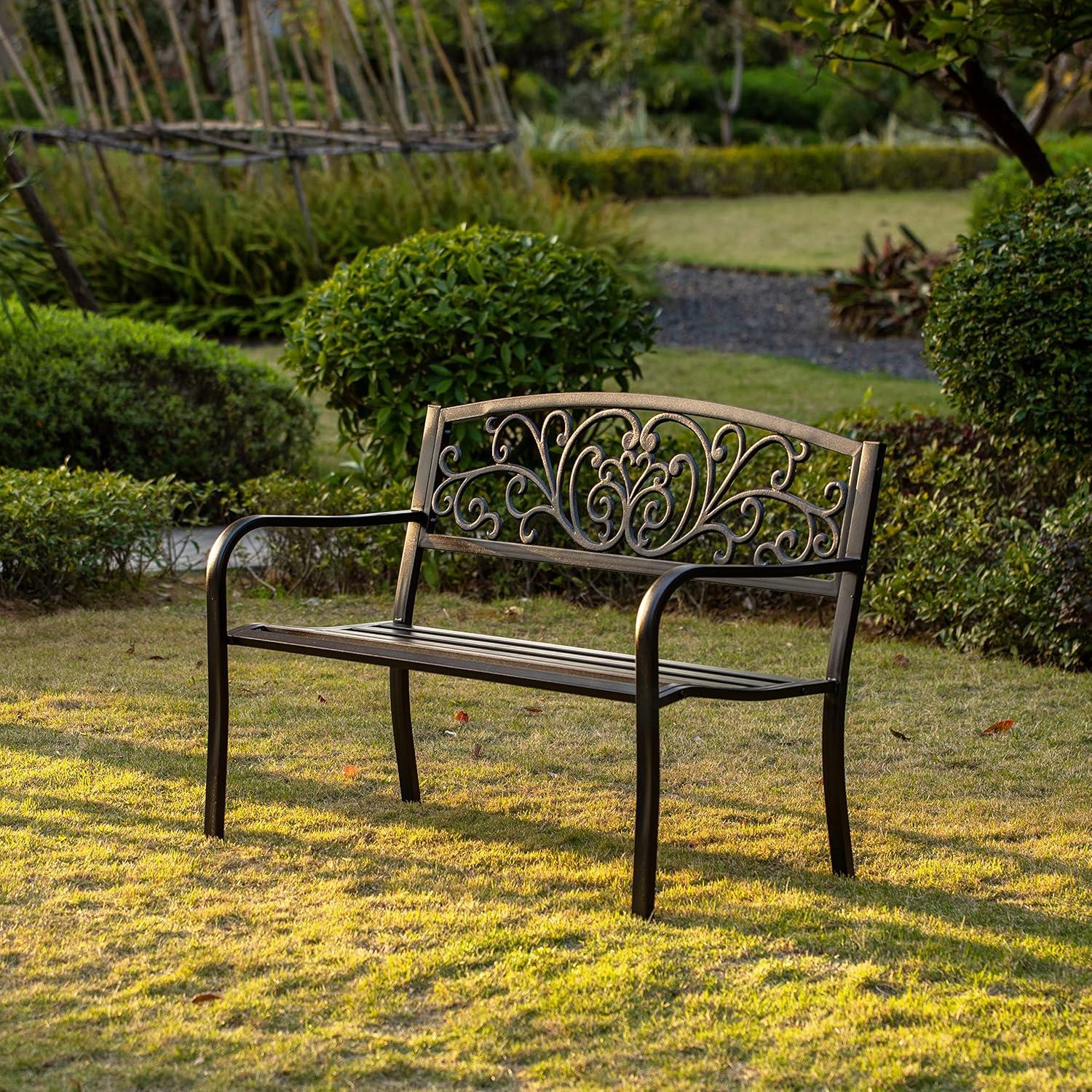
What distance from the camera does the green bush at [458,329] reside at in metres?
6.59

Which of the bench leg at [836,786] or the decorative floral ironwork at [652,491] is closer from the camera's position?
the bench leg at [836,786]

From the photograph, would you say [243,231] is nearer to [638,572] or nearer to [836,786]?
[638,572]

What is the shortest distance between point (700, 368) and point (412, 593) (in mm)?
8306

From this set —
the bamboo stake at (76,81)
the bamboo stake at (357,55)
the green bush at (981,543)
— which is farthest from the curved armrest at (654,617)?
the bamboo stake at (76,81)

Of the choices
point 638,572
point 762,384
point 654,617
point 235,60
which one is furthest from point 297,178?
point 654,617

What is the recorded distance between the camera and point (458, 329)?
21.8 ft

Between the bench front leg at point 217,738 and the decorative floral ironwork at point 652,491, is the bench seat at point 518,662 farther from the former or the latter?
the decorative floral ironwork at point 652,491

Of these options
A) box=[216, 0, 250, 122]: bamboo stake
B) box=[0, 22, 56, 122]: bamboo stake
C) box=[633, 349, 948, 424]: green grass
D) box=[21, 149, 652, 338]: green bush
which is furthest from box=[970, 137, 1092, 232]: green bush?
box=[0, 22, 56, 122]: bamboo stake

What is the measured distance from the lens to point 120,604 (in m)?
6.35

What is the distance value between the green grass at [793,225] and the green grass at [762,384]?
5261 mm

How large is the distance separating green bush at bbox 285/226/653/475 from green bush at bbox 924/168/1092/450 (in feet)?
5.06

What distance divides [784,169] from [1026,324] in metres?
20.6

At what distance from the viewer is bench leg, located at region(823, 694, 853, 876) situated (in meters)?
3.54

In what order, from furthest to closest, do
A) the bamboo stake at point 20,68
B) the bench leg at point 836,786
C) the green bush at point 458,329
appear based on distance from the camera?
the bamboo stake at point 20,68 < the green bush at point 458,329 < the bench leg at point 836,786
